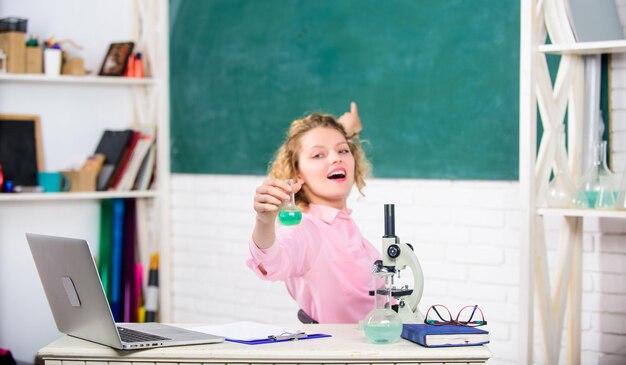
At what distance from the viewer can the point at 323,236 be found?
3.20 metres

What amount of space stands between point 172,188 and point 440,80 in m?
1.94

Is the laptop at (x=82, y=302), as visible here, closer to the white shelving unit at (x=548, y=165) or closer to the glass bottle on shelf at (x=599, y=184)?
the white shelving unit at (x=548, y=165)

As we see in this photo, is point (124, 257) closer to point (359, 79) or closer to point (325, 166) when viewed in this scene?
point (359, 79)

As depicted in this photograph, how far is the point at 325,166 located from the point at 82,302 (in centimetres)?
104

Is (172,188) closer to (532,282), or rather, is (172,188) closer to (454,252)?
(454,252)

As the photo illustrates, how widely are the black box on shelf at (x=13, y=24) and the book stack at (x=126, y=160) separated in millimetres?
737

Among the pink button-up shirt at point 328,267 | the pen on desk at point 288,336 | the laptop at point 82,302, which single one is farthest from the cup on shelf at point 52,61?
the pen on desk at point 288,336

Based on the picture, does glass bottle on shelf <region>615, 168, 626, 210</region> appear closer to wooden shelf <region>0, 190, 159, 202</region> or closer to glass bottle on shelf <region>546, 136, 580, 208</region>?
glass bottle on shelf <region>546, 136, 580, 208</region>

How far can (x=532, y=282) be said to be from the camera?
3.39m

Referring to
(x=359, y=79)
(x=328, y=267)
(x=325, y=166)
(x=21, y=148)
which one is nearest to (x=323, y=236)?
(x=328, y=267)

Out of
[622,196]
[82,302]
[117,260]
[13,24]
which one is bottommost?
[117,260]

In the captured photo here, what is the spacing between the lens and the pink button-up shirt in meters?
3.09

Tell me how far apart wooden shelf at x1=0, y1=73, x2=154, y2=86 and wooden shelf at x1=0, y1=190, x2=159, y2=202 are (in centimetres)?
60

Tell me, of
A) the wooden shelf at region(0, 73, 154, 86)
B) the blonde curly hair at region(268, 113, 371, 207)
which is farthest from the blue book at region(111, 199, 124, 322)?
the blonde curly hair at region(268, 113, 371, 207)
